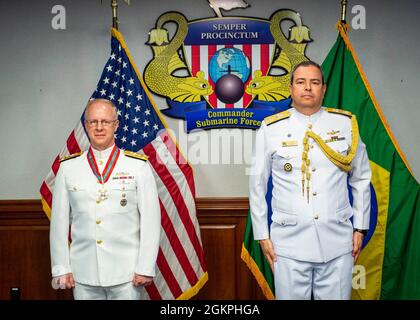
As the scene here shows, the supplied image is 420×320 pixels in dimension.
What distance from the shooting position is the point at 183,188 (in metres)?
3.01

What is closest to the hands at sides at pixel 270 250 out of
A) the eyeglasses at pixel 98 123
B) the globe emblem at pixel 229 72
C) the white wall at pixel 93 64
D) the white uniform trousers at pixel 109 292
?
the white uniform trousers at pixel 109 292

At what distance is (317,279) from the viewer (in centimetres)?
222

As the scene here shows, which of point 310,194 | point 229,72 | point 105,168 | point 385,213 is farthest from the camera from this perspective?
point 229,72

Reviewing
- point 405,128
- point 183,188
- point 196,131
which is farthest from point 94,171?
point 405,128

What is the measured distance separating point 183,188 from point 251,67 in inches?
38.1

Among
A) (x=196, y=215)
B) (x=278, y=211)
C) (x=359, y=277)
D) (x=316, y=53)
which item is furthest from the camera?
(x=316, y=53)

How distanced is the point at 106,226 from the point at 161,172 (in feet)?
2.54

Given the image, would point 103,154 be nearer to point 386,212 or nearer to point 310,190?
point 310,190

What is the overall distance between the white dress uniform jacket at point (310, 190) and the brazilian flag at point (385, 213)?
0.64 meters

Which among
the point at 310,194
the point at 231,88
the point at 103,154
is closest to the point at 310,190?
the point at 310,194

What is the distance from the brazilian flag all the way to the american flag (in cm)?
41

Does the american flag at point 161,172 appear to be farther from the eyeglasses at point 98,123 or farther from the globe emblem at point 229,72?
the eyeglasses at point 98,123

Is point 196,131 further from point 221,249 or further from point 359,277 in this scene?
point 359,277

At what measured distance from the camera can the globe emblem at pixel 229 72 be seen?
3.29 meters
